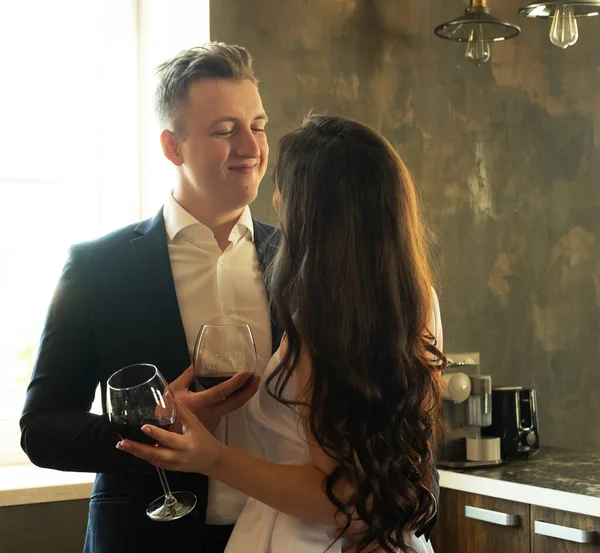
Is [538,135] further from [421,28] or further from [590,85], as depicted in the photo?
[421,28]

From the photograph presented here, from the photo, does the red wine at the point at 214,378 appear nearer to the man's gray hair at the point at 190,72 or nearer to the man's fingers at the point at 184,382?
the man's fingers at the point at 184,382

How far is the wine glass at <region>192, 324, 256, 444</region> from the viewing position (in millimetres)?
1588

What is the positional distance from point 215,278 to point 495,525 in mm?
1402

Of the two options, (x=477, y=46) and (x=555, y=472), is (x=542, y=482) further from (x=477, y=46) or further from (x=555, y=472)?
(x=477, y=46)

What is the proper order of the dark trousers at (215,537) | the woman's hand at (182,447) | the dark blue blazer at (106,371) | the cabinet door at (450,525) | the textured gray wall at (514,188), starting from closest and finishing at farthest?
the woman's hand at (182,447), the dark blue blazer at (106,371), the dark trousers at (215,537), the cabinet door at (450,525), the textured gray wall at (514,188)

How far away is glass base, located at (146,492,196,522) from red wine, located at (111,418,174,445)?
0.65 ft

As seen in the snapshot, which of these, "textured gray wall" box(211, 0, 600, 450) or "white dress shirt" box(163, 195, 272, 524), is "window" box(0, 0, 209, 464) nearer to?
"textured gray wall" box(211, 0, 600, 450)

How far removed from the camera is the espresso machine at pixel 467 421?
127 inches

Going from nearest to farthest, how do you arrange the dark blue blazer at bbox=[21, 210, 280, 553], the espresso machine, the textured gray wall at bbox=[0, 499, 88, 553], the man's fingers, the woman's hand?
the woman's hand → the man's fingers → the dark blue blazer at bbox=[21, 210, 280, 553] → the textured gray wall at bbox=[0, 499, 88, 553] → the espresso machine

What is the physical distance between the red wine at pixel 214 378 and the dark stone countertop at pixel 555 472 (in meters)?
1.52

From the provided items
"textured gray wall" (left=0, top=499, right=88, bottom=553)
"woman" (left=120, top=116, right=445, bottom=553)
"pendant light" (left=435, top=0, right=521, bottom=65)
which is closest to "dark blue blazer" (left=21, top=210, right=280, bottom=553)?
"woman" (left=120, top=116, right=445, bottom=553)

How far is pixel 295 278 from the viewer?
1.65 m

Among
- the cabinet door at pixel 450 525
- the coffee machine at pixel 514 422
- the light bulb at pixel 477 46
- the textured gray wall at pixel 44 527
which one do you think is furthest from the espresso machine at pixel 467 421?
the textured gray wall at pixel 44 527

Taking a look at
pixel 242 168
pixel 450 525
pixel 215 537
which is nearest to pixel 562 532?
pixel 450 525
